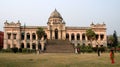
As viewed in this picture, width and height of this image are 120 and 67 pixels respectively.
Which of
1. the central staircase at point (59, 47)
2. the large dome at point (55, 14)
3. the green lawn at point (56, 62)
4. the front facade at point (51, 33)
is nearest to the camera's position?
the green lawn at point (56, 62)

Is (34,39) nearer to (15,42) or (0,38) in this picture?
(15,42)

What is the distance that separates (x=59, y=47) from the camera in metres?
70.5

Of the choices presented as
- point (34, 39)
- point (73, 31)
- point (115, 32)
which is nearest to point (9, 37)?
point (34, 39)

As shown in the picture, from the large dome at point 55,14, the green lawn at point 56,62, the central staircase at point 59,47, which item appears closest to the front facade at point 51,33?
the large dome at point 55,14

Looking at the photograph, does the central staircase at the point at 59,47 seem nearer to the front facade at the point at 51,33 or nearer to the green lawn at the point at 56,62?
the front facade at the point at 51,33

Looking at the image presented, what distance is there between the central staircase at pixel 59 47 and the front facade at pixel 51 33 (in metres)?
8.88

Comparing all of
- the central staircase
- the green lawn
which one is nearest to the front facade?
the central staircase

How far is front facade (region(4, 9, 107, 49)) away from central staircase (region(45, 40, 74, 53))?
29.1ft

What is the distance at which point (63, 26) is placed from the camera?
284ft

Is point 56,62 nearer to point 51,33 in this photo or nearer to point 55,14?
point 51,33

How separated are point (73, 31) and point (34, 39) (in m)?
13.9

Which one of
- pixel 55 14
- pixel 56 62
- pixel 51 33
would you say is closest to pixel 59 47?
pixel 51 33

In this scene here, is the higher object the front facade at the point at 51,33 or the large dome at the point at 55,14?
the large dome at the point at 55,14

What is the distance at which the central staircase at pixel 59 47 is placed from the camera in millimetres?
66150
